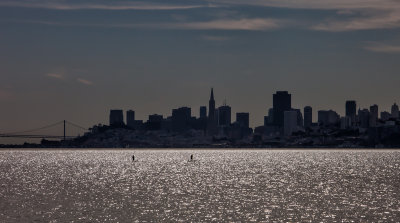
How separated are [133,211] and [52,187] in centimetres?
4121

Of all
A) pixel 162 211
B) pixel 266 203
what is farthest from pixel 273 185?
pixel 162 211

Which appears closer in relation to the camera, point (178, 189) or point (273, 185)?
point (178, 189)

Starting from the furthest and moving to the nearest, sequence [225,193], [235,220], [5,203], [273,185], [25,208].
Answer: [273,185]
[225,193]
[5,203]
[25,208]
[235,220]

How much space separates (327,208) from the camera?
8131 cm

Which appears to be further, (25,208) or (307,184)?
(307,184)

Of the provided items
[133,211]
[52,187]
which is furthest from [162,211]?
[52,187]

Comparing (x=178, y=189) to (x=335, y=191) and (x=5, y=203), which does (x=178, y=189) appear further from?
(x=5, y=203)

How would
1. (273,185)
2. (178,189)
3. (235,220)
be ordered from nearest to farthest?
(235,220) → (178,189) → (273,185)

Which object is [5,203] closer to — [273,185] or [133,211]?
[133,211]

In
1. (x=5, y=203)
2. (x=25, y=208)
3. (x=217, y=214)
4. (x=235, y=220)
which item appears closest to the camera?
(x=235, y=220)

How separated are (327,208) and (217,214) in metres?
13.4

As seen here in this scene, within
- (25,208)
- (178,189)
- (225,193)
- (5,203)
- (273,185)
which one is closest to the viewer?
(25,208)

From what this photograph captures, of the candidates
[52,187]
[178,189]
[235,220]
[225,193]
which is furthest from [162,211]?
[52,187]

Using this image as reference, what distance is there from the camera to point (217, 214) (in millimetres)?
75875
